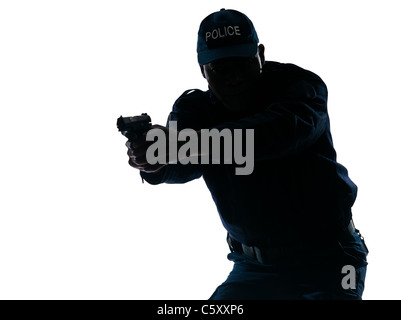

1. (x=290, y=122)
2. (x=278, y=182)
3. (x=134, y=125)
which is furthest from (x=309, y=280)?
(x=134, y=125)

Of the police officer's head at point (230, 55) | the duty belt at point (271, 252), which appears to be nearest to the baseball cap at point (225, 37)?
the police officer's head at point (230, 55)

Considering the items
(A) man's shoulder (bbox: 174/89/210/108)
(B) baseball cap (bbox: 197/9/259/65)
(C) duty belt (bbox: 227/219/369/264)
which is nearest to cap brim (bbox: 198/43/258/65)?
(B) baseball cap (bbox: 197/9/259/65)

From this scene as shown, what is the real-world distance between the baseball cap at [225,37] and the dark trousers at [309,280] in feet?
2.43

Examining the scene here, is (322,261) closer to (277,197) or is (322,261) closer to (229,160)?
(277,197)

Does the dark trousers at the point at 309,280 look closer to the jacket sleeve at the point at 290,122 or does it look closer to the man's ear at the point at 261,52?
the jacket sleeve at the point at 290,122

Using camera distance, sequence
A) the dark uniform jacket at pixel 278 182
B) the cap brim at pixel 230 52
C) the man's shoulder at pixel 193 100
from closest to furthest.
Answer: the cap brim at pixel 230 52
the dark uniform jacket at pixel 278 182
the man's shoulder at pixel 193 100

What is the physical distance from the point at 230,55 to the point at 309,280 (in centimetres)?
81

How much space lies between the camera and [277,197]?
2.74 meters

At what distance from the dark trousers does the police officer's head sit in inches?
23.7

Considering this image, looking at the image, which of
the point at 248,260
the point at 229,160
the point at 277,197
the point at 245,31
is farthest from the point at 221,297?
the point at 245,31

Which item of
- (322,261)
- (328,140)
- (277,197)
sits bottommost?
(322,261)

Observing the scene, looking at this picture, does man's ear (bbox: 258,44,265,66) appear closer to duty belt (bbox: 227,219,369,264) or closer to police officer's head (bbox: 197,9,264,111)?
police officer's head (bbox: 197,9,264,111)

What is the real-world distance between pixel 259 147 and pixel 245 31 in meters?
0.46

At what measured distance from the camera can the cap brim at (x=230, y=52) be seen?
2.59 meters
